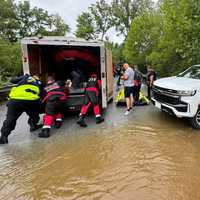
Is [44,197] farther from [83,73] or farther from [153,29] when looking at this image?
[153,29]

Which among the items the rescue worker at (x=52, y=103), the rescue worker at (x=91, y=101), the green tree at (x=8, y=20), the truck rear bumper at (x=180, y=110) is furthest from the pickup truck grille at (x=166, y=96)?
the green tree at (x=8, y=20)

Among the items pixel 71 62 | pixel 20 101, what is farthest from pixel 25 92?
pixel 71 62

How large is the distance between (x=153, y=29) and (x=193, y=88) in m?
13.6

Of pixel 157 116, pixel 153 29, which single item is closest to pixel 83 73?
pixel 157 116

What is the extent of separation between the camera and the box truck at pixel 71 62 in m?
6.61

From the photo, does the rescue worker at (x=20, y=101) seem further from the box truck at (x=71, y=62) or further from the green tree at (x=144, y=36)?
the green tree at (x=144, y=36)

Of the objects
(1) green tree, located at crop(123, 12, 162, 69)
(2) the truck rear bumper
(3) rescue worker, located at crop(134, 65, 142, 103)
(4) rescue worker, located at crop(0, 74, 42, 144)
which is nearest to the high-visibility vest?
(4) rescue worker, located at crop(0, 74, 42, 144)

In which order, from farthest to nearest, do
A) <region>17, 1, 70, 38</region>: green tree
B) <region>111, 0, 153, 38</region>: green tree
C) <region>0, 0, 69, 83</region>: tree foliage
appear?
<region>111, 0, 153, 38</region>: green tree, <region>17, 1, 70, 38</region>: green tree, <region>0, 0, 69, 83</region>: tree foliage

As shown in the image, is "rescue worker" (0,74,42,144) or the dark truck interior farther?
the dark truck interior

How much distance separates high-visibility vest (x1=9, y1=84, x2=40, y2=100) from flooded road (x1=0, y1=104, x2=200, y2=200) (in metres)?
1.08

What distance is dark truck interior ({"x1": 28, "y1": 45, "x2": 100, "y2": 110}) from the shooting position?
7.51 m

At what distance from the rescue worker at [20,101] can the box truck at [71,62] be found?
39.0 inches

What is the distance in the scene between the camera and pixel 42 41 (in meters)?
6.21

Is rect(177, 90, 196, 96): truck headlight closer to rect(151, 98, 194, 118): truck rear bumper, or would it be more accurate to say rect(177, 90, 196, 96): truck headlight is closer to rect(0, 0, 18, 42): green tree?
rect(151, 98, 194, 118): truck rear bumper
